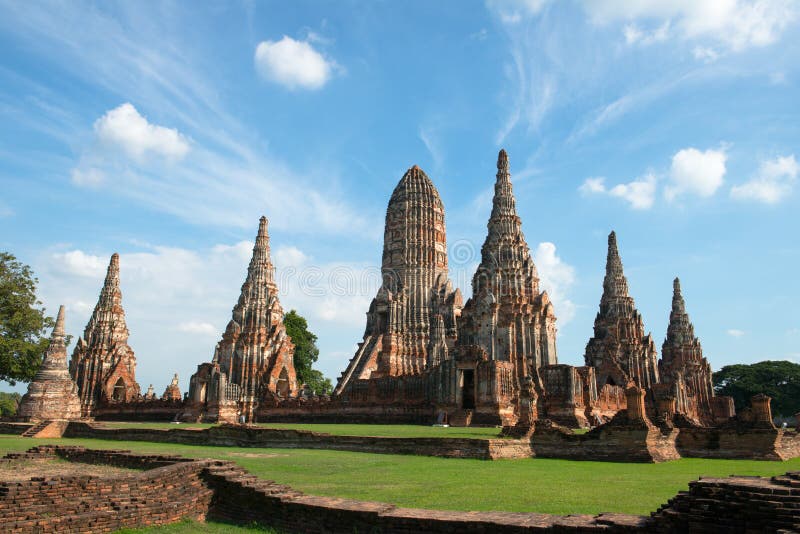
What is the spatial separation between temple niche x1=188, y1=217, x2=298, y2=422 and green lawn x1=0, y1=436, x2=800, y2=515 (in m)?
23.6

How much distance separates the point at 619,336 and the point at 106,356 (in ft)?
143

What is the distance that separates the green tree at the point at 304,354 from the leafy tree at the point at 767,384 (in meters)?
44.1

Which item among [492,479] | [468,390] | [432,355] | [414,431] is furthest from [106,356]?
[492,479]

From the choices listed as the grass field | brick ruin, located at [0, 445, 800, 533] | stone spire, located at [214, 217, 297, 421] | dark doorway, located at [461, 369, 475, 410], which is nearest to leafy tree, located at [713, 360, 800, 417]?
dark doorway, located at [461, 369, 475, 410]

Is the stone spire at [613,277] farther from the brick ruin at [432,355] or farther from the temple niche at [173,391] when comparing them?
the temple niche at [173,391]

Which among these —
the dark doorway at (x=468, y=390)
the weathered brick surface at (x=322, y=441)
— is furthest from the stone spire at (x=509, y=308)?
the weathered brick surface at (x=322, y=441)

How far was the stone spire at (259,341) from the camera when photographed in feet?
152

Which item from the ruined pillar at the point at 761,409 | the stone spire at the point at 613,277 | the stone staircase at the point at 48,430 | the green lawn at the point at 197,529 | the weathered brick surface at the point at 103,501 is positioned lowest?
the green lawn at the point at 197,529

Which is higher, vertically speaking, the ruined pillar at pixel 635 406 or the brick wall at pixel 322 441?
the ruined pillar at pixel 635 406

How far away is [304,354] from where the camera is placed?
61.8 metres

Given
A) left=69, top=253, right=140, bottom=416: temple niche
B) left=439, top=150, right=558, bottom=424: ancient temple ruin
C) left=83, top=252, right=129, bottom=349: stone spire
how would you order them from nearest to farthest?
left=439, top=150, right=558, bottom=424: ancient temple ruin, left=69, top=253, right=140, bottom=416: temple niche, left=83, top=252, right=129, bottom=349: stone spire

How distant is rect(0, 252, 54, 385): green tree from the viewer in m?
38.1

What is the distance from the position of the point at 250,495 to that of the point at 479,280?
108ft

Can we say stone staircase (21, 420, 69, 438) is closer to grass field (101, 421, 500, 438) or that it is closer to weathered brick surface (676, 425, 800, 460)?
grass field (101, 421, 500, 438)
